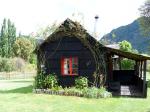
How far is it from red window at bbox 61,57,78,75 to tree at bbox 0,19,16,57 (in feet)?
178

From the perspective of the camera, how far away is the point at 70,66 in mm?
23531

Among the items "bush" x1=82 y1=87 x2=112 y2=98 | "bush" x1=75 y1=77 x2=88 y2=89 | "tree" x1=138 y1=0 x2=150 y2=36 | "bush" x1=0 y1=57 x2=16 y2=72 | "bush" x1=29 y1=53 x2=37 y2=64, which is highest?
"tree" x1=138 y1=0 x2=150 y2=36

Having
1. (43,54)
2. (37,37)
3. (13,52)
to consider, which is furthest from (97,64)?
(13,52)

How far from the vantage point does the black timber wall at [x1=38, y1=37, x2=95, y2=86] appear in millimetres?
23203

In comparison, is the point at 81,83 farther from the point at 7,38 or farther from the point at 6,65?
the point at 7,38

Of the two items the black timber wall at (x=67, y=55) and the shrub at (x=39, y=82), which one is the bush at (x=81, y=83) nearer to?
the black timber wall at (x=67, y=55)


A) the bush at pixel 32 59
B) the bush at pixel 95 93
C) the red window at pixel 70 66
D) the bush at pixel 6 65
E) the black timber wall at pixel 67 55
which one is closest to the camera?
the bush at pixel 95 93

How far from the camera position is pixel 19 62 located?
58.9m

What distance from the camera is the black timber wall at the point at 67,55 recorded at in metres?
23.2

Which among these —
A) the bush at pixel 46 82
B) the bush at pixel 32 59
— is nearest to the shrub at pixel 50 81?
the bush at pixel 46 82

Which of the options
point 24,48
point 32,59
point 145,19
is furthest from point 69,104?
point 32,59

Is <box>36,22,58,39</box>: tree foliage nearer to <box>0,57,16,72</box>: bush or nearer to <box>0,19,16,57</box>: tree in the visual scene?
<box>0,57,16,72</box>: bush

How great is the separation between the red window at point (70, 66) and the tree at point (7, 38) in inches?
2135

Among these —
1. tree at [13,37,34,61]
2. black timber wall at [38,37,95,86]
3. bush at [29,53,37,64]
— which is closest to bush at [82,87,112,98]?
black timber wall at [38,37,95,86]
